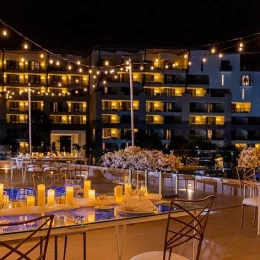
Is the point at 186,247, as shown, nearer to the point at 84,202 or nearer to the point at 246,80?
the point at 84,202

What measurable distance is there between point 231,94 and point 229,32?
16.5m

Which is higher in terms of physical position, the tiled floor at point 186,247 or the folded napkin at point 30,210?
the folded napkin at point 30,210

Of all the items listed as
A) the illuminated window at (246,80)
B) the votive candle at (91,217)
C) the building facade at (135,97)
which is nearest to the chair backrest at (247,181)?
the votive candle at (91,217)

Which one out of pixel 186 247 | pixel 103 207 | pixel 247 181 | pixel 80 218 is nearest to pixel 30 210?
pixel 80 218

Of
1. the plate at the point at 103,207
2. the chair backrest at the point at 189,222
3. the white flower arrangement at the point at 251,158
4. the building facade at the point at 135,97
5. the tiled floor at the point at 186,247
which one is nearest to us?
the chair backrest at the point at 189,222

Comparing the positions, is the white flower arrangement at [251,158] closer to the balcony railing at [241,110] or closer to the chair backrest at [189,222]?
the chair backrest at [189,222]

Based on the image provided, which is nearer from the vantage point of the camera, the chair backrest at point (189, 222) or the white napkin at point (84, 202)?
the chair backrest at point (189, 222)

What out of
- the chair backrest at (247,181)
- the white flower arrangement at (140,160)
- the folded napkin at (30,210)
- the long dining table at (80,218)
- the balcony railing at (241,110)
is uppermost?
the balcony railing at (241,110)

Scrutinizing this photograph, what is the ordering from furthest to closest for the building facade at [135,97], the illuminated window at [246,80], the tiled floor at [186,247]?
the illuminated window at [246,80]
the building facade at [135,97]
the tiled floor at [186,247]

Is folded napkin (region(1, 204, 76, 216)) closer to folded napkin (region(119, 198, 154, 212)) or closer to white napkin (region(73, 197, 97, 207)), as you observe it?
white napkin (region(73, 197, 97, 207))

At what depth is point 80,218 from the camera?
9.59ft

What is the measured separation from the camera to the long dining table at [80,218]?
2.67 metres

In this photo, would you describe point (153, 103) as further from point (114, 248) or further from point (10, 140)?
point (114, 248)

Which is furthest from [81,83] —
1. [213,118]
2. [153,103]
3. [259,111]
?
[259,111]
